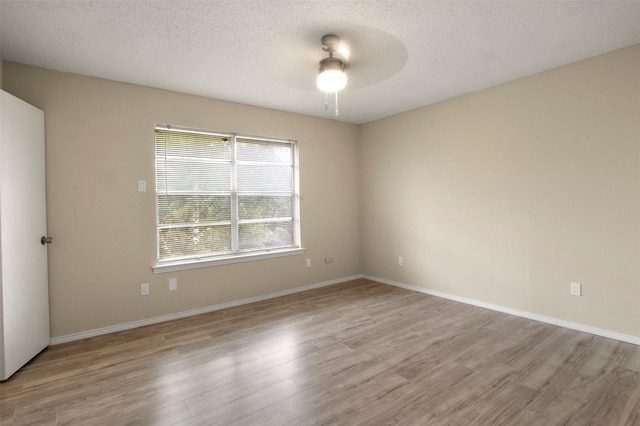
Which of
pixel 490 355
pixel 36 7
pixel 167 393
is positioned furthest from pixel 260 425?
pixel 36 7

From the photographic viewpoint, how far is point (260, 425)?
69.6 inches

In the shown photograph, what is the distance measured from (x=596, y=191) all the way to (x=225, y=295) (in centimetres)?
401

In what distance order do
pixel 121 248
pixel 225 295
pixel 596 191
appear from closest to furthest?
1. pixel 596 191
2. pixel 121 248
3. pixel 225 295

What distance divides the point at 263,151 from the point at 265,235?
3.80 feet

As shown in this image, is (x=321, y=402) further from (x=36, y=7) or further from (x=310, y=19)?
(x=36, y=7)

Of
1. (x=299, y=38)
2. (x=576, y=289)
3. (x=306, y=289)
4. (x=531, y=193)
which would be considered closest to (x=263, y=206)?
(x=306, y=289)

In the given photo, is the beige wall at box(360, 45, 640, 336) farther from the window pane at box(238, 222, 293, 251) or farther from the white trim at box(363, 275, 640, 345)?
the window pane at box(238, 222, 293, 251)

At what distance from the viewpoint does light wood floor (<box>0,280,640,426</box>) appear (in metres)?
1.86

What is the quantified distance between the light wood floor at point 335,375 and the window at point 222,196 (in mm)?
944

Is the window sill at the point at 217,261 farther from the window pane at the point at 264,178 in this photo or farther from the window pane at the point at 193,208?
the window pane at the point at 264,178

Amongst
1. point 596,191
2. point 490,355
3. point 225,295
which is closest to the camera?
point 490,355

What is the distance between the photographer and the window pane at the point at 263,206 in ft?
13.4

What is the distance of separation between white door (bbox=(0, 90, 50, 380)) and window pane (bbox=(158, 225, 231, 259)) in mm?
1034

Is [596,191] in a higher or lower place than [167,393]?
higher
